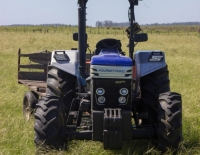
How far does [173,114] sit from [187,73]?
944 cm

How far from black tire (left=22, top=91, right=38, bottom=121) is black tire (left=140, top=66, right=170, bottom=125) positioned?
7.80 ft

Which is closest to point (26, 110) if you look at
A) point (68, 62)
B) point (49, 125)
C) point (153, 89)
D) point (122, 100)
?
point (68, 62)

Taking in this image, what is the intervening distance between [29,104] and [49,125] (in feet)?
9.52

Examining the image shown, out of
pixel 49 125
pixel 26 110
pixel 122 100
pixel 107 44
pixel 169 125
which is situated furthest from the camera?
pixel 26 110

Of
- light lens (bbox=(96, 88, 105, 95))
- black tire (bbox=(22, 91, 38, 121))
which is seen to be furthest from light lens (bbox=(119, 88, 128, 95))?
black tire (bbox=(22, 91, 38, 121))

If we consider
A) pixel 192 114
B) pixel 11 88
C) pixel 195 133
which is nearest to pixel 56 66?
Result: pixel 195 133

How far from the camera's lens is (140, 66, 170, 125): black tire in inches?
208

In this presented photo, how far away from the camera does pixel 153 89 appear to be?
535 cm

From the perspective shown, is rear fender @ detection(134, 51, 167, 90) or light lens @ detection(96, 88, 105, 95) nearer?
light lens @ detection(96, 88, 105, 95)

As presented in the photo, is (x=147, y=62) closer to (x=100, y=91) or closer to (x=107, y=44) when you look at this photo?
(x=107, y=44)

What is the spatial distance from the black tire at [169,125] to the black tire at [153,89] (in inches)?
30.7

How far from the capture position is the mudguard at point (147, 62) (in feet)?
16.9

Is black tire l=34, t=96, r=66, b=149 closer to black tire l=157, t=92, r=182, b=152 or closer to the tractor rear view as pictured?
the tractor rear view

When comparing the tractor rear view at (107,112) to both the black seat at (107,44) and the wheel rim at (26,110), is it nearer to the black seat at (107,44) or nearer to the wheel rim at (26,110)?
the black seat at (107,44)
